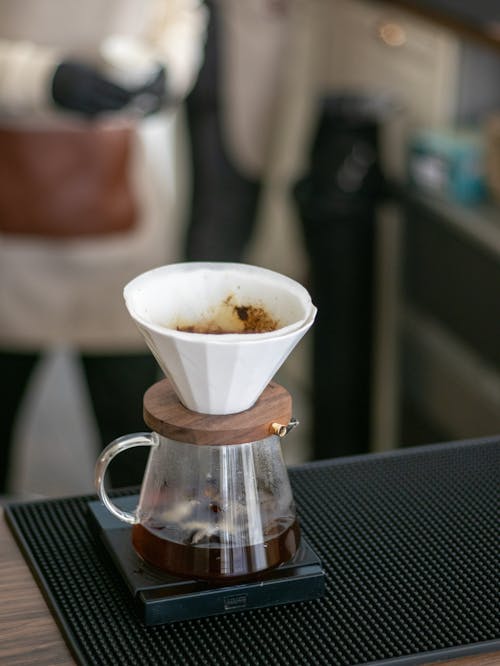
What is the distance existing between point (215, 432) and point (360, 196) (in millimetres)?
1986

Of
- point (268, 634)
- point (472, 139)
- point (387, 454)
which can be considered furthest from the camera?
point (472, 139)

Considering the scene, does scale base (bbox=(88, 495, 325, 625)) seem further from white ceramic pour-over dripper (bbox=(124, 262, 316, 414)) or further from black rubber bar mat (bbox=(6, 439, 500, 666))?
white ceramic pour-over dripper (bbox=(124, 262, 316, 414))

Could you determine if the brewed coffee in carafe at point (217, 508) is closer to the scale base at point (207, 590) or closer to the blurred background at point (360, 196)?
the scale base at point (207, 590)

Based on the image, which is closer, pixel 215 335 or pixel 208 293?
pixel 215 335

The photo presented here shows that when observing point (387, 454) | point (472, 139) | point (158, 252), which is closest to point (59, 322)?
point (158, 252)

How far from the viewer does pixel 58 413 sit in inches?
142

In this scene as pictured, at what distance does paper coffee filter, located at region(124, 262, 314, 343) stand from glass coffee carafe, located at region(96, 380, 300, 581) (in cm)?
7

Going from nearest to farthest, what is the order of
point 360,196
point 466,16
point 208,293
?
1. point 208,293
2. point 466,16
3. point 360,196

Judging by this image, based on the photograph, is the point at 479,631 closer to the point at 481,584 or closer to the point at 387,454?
the point at 481,584

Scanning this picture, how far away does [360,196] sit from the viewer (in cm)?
283

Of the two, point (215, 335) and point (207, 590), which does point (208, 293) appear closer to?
point (215, 335)

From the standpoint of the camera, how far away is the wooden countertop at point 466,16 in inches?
95.5

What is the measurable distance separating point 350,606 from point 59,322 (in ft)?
6.31

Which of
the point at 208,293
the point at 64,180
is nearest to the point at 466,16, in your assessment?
the point at 64,180
